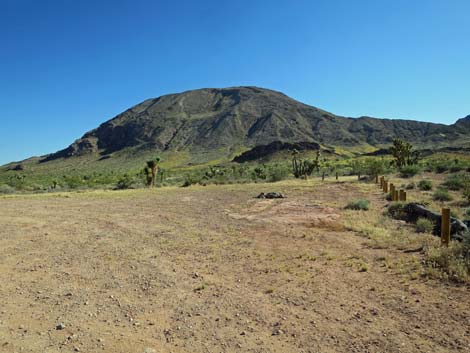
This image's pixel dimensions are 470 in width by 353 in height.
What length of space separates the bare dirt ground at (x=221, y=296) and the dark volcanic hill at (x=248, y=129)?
13193 cm

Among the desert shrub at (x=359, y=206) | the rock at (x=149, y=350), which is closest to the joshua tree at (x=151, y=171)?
the desert shrub at (x=359, y=206)

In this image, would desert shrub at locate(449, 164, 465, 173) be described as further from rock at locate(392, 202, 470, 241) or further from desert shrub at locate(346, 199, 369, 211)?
rock at locate(392, 202, 470, 241)

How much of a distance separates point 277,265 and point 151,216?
10.6 m

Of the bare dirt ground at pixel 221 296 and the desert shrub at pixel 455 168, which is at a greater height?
the desert shrub at pixel 455 168

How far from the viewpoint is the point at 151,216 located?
1833cm

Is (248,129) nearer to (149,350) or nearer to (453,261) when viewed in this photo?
(453,261)

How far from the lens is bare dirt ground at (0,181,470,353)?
211 inches

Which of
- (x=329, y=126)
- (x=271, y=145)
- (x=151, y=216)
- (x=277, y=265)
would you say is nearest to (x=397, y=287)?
(x=277, y=265)

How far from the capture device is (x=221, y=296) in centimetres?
714

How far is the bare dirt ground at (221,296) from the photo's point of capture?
17.6ft

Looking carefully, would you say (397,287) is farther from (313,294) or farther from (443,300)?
(313,294)

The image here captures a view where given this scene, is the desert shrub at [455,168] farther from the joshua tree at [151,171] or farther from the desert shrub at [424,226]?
the joshua tree at [151,171]

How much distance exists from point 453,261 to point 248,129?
515 ft

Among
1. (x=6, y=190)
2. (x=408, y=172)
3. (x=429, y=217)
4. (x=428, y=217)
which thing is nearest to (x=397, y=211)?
(x=428, y=217)
